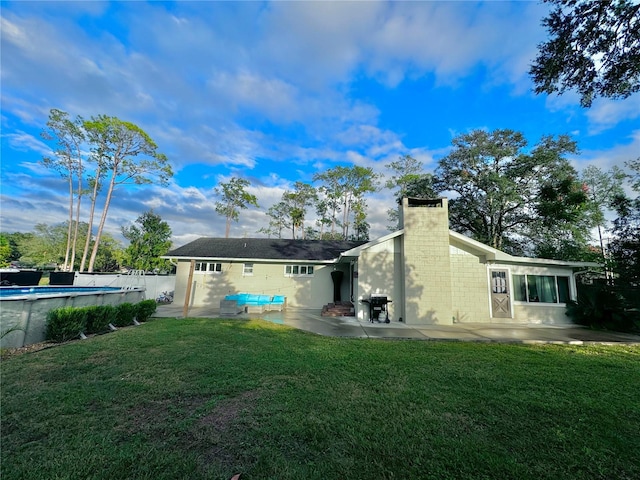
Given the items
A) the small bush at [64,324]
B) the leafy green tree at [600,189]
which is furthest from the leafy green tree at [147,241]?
the leafy green tree at [600,189]

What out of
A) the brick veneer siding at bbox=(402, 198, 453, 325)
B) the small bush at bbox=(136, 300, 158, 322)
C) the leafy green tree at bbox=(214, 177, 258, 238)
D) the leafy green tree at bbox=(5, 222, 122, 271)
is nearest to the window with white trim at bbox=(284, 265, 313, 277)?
the brick veneer siding at bbox=(402, 198, 453, 325)

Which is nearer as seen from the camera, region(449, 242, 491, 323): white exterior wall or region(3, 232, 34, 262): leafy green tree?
region(449, 242, 491, 323): white exterior wall

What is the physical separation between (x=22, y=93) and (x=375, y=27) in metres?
10.5

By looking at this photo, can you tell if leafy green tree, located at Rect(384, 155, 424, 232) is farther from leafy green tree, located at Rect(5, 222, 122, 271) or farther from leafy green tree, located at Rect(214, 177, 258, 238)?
leafy green tree, located at Rect(5, 222, 122, 271)

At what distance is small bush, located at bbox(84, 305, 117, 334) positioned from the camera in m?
7.11

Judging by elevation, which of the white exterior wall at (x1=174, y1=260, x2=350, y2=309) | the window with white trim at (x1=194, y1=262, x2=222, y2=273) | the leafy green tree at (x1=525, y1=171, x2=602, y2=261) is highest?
the leafy green tree at (x1=525, y1=171, x2=602, y2=261)

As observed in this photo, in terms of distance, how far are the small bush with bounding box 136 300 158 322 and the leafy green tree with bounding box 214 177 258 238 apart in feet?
74.8

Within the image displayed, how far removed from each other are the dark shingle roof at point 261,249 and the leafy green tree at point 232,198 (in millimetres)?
13984

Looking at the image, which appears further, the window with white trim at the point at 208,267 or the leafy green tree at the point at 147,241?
the leafy green tree at the point at 147,241

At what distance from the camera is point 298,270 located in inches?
616

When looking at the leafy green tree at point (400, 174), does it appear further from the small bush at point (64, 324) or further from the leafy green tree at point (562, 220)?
the small bush at point (64, 324)

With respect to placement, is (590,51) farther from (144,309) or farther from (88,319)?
(144,309)

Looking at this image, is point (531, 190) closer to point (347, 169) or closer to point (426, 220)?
point (426, 220)

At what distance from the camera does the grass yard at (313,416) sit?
2.15 meters
